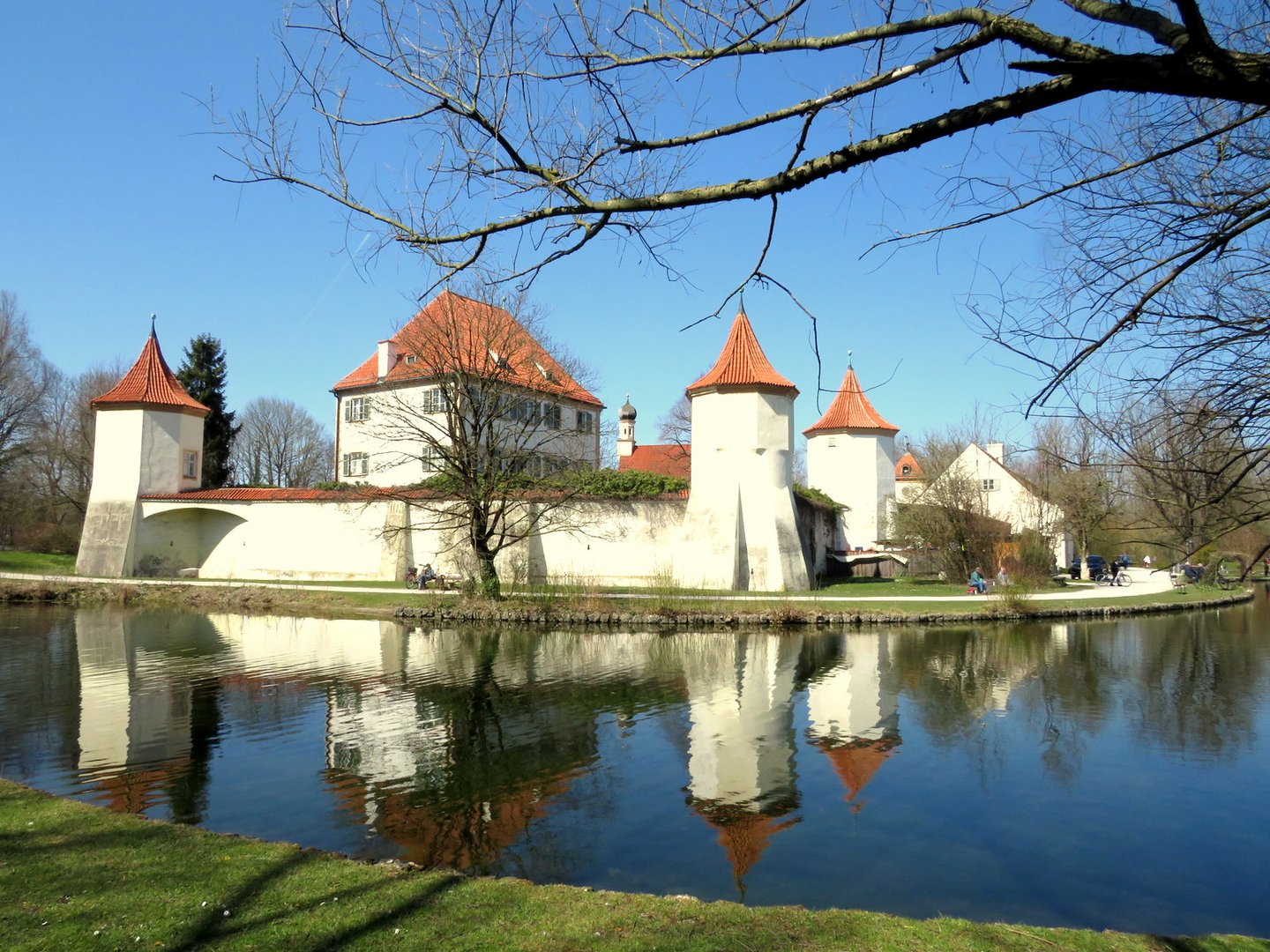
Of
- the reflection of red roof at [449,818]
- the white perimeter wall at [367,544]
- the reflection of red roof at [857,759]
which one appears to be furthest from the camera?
the white perimeter wall at [367,544]

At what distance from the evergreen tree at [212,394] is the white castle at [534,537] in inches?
257

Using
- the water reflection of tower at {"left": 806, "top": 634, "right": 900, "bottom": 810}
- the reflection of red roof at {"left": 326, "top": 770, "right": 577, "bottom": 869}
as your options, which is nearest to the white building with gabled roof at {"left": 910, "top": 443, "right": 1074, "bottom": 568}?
the water reflection of tower at {"left": 806, "top": 634, "right": 900, "bottom": 810}

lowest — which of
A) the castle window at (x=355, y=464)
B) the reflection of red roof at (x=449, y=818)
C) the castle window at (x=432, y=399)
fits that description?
the reflection of red roof at (x=449, y=818)

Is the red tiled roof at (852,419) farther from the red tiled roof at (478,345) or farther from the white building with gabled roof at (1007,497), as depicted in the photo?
the red tiled roof at (478,345)

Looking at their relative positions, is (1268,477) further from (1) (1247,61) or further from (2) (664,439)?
(2) (664,439)

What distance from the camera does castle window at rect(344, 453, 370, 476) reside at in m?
34.6

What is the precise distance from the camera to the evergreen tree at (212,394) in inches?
1499

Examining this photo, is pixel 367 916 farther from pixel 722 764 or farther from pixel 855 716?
pixel 855 716

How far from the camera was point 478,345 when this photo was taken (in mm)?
21781

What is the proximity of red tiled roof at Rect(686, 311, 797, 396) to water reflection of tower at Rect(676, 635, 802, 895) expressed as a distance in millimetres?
10555

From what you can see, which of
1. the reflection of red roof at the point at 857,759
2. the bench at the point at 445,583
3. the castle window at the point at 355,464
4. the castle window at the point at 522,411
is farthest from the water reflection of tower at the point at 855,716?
the castle window at the point at 355,464

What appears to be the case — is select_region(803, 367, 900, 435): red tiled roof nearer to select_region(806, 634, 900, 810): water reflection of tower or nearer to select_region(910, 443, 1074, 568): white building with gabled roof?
select_region(910, 443, 1074, 568): white building with gabled roof

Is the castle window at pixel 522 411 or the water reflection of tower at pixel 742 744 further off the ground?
the castle window at pixel 522 411

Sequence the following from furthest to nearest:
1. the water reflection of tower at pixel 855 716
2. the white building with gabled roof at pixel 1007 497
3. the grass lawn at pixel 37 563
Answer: the grass lawn at pixel 37 563
the white building with gabled roof at pixel 1007 497
the water reflection of tower at pixel 855 716
